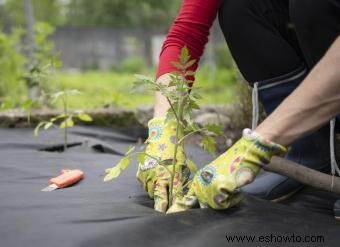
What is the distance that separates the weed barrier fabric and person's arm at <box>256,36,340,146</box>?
0.15 m

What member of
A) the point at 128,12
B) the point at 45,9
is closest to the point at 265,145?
the point at 128,12

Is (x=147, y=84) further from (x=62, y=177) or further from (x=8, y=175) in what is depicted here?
(x=8, y=175)

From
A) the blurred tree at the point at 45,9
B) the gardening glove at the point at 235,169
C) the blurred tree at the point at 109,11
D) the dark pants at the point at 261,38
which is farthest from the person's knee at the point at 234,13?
the blurred tree at the point at 45,9

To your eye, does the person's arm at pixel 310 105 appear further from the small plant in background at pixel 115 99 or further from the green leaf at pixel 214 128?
the small plant in background at pixel 115 99

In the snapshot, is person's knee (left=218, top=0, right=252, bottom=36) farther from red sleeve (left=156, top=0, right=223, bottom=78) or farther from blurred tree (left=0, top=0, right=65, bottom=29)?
blurred tree (left=0, top=0, right=65, bottom=29)

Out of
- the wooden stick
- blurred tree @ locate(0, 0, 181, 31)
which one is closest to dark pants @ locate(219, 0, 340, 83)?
the wooden stick

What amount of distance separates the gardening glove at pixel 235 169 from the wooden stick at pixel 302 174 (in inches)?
6.1

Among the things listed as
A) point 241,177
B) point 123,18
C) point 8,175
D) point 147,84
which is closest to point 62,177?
point 8,175

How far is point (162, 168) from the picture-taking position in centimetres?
93

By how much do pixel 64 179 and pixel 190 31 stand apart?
45cm

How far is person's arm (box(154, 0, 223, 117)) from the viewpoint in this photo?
3.56 feet

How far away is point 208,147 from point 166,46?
325 mm

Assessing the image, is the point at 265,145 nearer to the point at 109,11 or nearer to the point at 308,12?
the point at 308,12

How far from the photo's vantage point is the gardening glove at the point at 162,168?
90 centimetres
